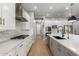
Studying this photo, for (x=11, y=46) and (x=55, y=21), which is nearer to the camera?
(x=11, y=46)

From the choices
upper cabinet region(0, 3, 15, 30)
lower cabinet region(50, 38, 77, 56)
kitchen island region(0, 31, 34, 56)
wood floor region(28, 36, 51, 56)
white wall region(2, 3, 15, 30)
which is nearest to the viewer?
kitchen island region(0, 31, 34, 56)

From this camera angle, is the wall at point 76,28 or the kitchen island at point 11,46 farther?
the wall at point 76,28

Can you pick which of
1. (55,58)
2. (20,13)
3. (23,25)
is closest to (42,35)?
(23,25)

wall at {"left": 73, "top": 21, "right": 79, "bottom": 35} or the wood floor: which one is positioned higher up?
wall at {"left": 73, "top": 21, "right": 79, "bottom": 35}

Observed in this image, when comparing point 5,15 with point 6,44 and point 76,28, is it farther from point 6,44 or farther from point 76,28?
point 76,28

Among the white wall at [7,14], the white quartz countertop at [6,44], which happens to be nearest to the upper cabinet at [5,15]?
the white wall at [7,14]

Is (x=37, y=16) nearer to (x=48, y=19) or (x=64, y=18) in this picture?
(x=48, y=19)

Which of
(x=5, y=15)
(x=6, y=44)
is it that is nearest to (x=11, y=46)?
(x=6, y=44)

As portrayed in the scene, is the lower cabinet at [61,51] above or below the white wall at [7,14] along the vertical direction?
below

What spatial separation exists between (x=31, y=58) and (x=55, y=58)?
32 cm

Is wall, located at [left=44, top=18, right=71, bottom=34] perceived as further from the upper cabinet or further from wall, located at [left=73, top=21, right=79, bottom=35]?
the upper cabinet

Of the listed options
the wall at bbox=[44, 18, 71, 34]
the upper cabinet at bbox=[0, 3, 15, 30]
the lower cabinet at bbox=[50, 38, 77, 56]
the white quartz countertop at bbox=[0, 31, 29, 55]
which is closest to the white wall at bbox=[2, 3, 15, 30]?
the upper cabinet at bbox=[0, 3, 15, 30]

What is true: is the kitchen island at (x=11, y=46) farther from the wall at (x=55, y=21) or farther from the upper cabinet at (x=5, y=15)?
the wall at (x=55, y=21)

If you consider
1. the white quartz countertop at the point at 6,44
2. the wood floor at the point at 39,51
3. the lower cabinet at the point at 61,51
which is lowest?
the wood floor at the point at 39,51
